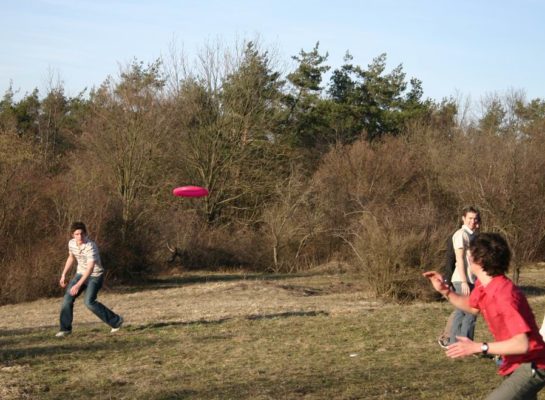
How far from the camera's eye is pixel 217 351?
30.5 feet

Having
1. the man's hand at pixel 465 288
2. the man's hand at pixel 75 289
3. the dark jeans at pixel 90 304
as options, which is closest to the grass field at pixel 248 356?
the dark jeans at pixel 90 304

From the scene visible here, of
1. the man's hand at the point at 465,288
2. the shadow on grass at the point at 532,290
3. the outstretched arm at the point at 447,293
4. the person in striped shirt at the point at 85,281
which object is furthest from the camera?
the shadow on grass at the point at 532,290

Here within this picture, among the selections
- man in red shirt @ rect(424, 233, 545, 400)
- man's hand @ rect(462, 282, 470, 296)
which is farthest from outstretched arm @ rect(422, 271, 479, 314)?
man's hand @ rect(462, 282, 470, 296)

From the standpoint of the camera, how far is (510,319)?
13.9 feet

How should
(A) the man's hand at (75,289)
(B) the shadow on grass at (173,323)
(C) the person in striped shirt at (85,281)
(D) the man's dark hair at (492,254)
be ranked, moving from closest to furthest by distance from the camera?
(D) the man's dark hair at (492,254), (A) the man's hand at (75,289), (C) the person in striped shirt at (85,281), (B) the shadow on grass at (173,323)

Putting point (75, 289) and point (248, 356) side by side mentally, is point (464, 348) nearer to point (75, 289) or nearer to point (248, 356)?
point (248, 356)

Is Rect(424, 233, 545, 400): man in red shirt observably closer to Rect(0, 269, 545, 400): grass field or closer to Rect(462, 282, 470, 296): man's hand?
Rect(0, 269, 545, 400): grass field

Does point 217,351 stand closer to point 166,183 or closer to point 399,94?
point 166,183

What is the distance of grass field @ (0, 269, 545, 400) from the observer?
7227 mm

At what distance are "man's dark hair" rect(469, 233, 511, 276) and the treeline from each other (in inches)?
451

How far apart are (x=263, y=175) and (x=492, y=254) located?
30.0 meters

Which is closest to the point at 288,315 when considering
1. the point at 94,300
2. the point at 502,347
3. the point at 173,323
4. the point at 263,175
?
the point at 173,323

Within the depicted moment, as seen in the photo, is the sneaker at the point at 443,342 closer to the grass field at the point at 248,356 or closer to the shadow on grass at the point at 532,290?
the grass field at the point at 248,356

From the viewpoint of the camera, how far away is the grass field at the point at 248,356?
23.7 ft
